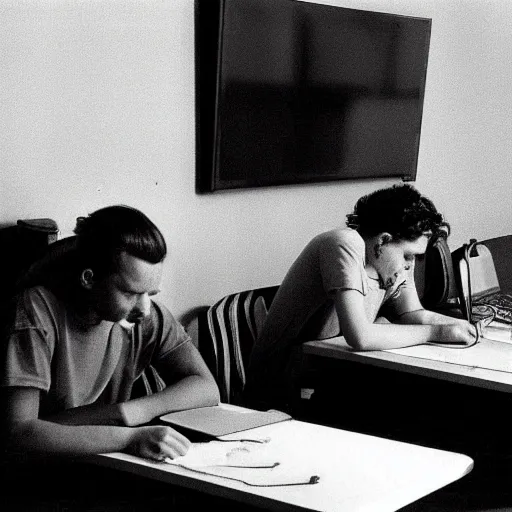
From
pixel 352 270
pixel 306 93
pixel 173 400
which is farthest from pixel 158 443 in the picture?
pixel 306 93

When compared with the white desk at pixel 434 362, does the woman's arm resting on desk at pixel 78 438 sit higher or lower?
higher

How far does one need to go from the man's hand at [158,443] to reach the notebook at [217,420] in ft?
0.38

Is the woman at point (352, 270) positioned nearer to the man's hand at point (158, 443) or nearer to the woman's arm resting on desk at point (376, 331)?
the woman's arm resting on desk at point (376, 331)

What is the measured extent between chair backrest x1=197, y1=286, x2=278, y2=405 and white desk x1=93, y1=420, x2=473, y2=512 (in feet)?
3.33

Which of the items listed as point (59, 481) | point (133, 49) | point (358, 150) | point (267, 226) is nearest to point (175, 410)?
point (59, 481)

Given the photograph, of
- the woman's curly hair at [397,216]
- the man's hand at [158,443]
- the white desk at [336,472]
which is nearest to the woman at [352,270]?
the woman's curly hair at [397,216]

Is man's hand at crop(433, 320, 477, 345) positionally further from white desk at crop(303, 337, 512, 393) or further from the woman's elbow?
the woman's elbow

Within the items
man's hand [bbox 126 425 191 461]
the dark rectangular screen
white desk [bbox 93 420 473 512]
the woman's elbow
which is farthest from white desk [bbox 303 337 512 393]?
man's hand [bbox 126 425 191 461]

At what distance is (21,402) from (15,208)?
84 centimetres

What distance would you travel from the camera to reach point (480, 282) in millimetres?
3877

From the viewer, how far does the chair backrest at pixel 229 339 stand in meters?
3.33

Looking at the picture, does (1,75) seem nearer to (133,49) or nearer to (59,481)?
(133,49)

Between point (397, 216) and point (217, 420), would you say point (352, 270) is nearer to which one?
point (397, 216)

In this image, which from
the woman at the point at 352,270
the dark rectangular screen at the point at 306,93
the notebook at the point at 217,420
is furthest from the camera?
the dark rectangular screen at the point at 306,93
